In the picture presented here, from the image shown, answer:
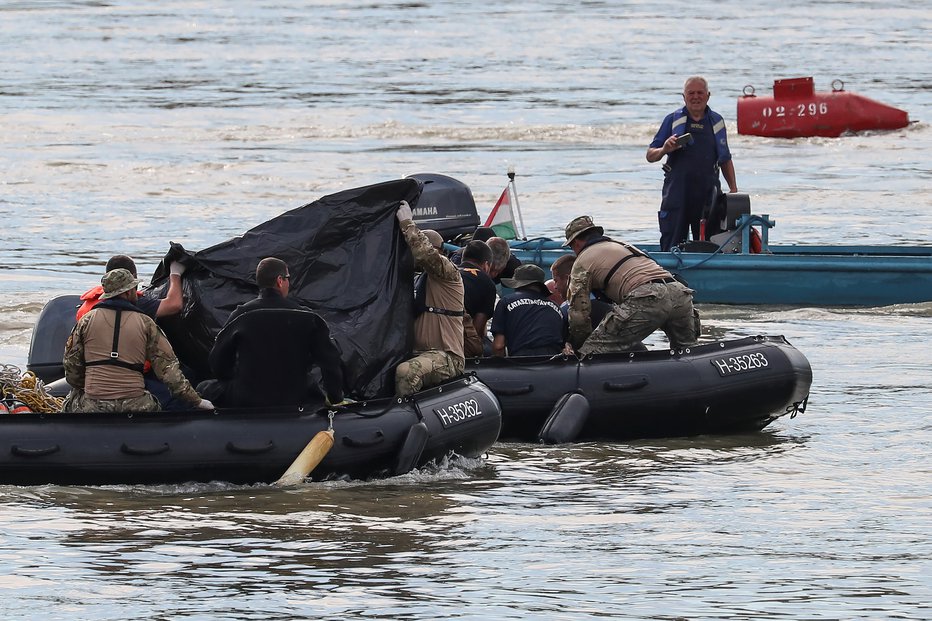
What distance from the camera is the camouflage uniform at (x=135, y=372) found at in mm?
10414

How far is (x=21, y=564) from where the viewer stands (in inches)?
351

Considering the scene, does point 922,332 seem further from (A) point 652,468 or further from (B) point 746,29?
(B) point 746,29

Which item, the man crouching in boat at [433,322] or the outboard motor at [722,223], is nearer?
the man crouching in boat at [433,322]

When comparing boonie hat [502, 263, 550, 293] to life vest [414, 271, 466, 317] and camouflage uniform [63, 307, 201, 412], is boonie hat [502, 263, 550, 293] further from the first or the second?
camouflage uniform [63, 307, 201, 412]

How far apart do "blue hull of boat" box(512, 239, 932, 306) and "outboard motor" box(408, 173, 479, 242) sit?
133cm

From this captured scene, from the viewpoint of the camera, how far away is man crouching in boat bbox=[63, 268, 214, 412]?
408 inches

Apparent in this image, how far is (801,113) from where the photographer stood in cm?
3319

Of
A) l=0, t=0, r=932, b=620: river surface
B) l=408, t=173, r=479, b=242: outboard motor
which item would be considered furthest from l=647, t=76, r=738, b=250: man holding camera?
l=408, t=173, r=479, b=242: outboard motor

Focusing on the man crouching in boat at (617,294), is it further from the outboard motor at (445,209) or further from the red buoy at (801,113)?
the red buoy at (801,113)

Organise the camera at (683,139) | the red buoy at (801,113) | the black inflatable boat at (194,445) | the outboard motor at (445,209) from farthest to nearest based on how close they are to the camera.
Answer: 1. the red buoy at (801,113)
2. the camera at (683,139)
3. the outboard motor at (445,209)
4. the black inflatable boat at (194,445)

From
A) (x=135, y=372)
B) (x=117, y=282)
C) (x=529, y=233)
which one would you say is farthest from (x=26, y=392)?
(x=529, y=233)

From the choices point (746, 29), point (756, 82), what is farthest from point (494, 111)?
point (746, 29)

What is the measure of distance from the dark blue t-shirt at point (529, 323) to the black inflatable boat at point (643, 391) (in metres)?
0.18

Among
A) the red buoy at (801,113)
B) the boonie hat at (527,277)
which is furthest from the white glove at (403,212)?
the red buoy at (801,113)
